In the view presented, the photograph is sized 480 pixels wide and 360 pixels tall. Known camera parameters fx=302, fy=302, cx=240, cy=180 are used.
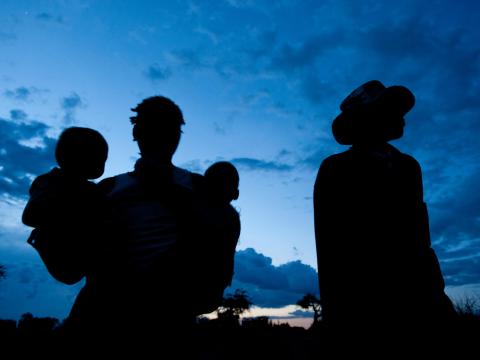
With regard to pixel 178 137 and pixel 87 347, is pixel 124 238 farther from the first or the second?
pixel 178 137

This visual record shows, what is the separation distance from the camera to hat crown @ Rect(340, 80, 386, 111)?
2.32 metres

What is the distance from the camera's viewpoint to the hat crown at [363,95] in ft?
7.63

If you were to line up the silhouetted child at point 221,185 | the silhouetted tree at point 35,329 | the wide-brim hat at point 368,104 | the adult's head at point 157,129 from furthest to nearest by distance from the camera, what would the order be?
the silhouetted tree at point 35,329 → the wide-brim hat at point 368,104 → the silhouetted child at point 221,185 → the adult's head at point 157,129

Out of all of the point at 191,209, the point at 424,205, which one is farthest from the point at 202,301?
the point at 424,205

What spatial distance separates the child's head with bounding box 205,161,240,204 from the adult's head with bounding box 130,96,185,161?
0.32 metres

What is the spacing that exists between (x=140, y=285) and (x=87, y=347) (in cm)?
33

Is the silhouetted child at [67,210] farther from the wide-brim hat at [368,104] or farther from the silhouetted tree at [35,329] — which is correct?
the silhouetted tree at [35,329]

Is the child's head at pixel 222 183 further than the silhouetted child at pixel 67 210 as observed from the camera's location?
Yes

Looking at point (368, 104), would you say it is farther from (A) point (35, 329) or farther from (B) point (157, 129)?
(A) point (35, 329)

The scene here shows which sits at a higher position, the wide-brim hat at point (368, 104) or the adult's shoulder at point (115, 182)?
the wide-brim hat at point (368, 104)

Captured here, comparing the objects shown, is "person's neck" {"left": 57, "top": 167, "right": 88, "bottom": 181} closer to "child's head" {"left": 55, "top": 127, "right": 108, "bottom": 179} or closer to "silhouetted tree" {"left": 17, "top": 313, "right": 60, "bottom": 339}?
"child's head" {"left": 55, "top": 127, "right": 108, "bottom": 179}

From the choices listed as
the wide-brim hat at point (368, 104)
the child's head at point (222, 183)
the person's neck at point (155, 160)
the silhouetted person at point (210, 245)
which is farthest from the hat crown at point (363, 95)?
the person's neck at point (155, 160)

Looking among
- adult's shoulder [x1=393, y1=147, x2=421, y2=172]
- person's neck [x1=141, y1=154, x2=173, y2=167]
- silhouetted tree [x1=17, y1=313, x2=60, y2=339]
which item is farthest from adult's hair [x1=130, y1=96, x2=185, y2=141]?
silhouetted tree [x1=17, y1=313, x2=60, y2=339]

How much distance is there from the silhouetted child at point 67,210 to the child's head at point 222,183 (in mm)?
709
